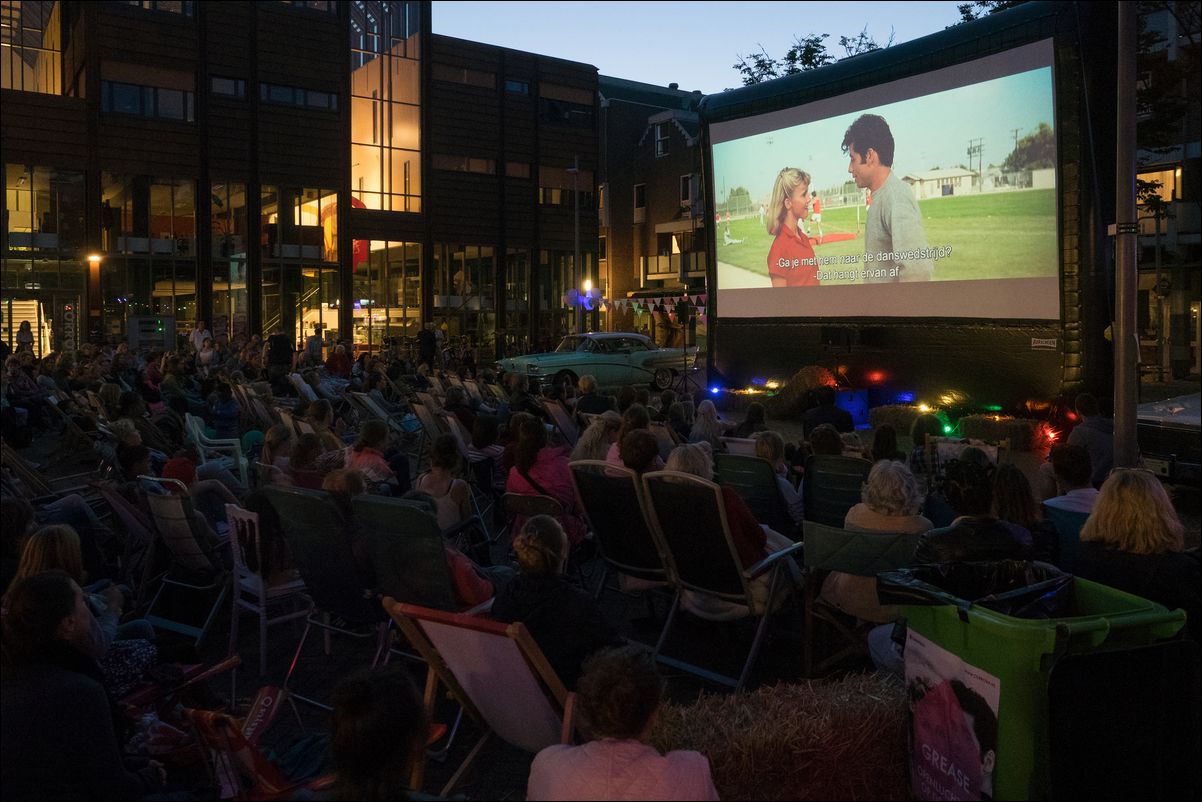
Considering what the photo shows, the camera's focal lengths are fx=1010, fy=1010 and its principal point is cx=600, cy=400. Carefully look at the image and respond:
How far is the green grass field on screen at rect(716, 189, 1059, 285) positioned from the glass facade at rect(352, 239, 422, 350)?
22883 millimetres

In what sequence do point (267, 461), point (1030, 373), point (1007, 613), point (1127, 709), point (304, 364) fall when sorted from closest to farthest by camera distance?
point (1127, 709) < point (1007, 613) < point (267, 461) < point (1030, 373) < point (304, 364)

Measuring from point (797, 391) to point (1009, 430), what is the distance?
440 centimetres

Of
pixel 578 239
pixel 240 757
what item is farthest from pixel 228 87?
pixel 240 757

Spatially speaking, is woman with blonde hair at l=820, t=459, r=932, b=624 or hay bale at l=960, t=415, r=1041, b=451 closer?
woman with blonde hair at l=820, t=459, r=932, b=624

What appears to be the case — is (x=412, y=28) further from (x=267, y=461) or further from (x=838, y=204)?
(x=267, y=461)

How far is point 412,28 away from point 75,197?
42.9ft

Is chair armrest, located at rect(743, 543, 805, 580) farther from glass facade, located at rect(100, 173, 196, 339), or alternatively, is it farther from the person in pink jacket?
glass facade, located at rect(100, 173, 196, 339)


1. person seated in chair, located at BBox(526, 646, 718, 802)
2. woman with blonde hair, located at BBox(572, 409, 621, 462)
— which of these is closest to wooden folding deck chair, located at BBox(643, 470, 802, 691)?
woman with blonde hair, located at BBox(572, 409, 621, 462)

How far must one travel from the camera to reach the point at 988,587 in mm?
3451

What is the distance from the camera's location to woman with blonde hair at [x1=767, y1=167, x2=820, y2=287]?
16.7m

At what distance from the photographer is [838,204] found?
52.4 feet

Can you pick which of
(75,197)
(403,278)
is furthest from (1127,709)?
(403,278)

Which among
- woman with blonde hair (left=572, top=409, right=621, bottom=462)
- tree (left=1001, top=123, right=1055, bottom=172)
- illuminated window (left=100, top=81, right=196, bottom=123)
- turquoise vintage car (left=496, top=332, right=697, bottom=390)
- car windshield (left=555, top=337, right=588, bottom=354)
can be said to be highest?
illuminated window (left=100, top=81, right=196, bottom=123)

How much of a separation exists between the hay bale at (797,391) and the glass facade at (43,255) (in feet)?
69.7
